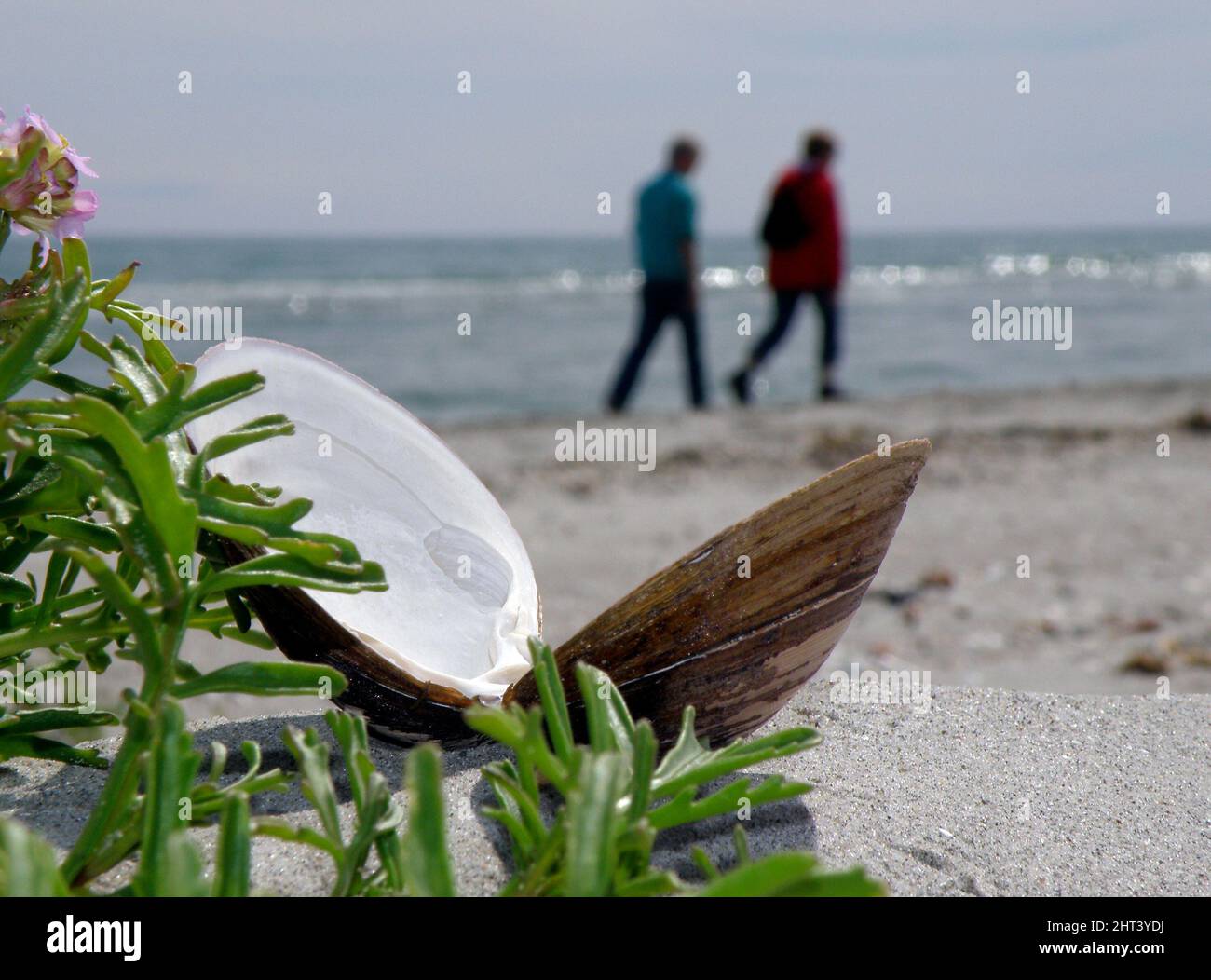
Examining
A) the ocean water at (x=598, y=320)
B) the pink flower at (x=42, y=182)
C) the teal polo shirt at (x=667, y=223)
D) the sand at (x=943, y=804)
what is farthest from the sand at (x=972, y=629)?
the ocean water at (x=598, y=320)

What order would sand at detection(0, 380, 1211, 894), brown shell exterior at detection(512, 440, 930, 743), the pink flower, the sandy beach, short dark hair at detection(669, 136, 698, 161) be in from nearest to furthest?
the pink flower < brown shell exterior at detection(512, 440, 930, 743) < sand at detection(0, 380, 1211, 894) < the sandy beach < short dark hair at detection(669, 136, 698, 161)

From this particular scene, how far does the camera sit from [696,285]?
29.4ft

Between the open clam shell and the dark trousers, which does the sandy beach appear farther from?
the open clam shell

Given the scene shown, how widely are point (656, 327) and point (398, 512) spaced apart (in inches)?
287

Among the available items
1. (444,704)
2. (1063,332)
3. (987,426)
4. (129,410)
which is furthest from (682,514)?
(1063,332)

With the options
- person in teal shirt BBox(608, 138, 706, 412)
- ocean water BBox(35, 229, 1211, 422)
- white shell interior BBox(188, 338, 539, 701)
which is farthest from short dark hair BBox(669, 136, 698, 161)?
white shell interior BBox(188, 338, 539, 701)

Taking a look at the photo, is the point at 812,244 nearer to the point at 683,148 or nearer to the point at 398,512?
the point at 683,148

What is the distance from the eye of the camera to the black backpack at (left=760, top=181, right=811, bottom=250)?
910 cm

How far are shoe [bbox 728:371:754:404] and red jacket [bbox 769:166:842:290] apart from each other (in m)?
0.76

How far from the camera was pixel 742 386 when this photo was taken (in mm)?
9305

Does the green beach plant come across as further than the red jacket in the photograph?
No

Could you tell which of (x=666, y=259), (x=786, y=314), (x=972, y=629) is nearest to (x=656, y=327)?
(x=666, y=259)

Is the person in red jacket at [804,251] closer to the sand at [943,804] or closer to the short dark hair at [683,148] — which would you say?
the short dark hair at [683,148]

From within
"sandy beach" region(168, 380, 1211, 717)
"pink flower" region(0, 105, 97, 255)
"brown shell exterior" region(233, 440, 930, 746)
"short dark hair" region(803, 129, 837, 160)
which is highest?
"short dark hair" region(803, 129, 837, 160)
